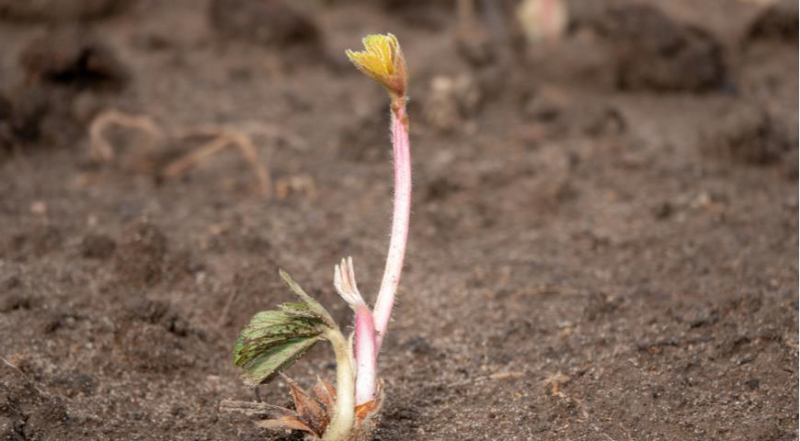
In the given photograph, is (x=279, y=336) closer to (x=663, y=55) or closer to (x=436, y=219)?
(x=436, y=219)

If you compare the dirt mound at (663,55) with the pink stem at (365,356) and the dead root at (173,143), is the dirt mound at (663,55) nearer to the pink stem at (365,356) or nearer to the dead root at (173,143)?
the dead root at (173,143)

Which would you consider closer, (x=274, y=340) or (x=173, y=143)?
(x=274, y=340)

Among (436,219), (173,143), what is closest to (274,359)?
(436,219)

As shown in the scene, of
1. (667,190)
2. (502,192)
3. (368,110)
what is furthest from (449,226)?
(368,110)

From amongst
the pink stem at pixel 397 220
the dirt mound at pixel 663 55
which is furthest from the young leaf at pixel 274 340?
the dirt mound at pixel 663 55

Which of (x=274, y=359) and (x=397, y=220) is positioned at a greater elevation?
(x=397, y=220)

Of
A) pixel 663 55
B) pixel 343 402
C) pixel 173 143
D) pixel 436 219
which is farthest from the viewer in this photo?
pixel 663 55

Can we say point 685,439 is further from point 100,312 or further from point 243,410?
point 100,312
